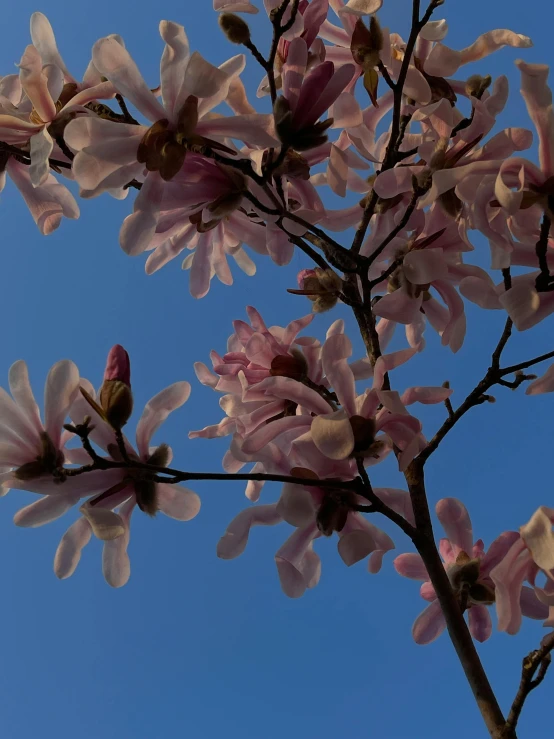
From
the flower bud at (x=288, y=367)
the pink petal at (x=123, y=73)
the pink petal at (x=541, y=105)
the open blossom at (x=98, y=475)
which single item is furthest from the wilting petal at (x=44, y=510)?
the pink petal at (x=541, y=105)

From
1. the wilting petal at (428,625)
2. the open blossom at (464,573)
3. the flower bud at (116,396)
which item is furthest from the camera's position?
the wilting petal at (428,625)

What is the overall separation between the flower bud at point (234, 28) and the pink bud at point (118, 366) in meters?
0.41

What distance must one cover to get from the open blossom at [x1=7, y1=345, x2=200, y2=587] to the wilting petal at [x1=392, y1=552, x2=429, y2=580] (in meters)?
0.33

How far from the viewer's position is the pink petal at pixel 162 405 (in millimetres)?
887

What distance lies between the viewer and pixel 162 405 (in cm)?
89

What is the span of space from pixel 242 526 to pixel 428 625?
1.09ft

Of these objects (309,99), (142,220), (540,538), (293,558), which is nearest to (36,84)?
(142,220)

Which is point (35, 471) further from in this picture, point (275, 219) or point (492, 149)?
point (492, 149)

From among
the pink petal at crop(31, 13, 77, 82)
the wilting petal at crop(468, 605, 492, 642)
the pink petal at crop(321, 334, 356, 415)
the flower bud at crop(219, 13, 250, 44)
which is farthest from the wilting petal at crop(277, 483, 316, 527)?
the pink petal at crop(31, 13, 77, 82)

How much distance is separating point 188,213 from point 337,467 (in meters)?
0.38

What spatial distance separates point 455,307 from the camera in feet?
3.24

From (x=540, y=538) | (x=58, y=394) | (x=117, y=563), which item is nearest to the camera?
(x=540, y=538)

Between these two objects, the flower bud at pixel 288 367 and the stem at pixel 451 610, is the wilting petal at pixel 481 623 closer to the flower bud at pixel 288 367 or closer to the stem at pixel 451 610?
the stem at pixel 451 610

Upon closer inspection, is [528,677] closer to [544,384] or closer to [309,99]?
[544,384]
